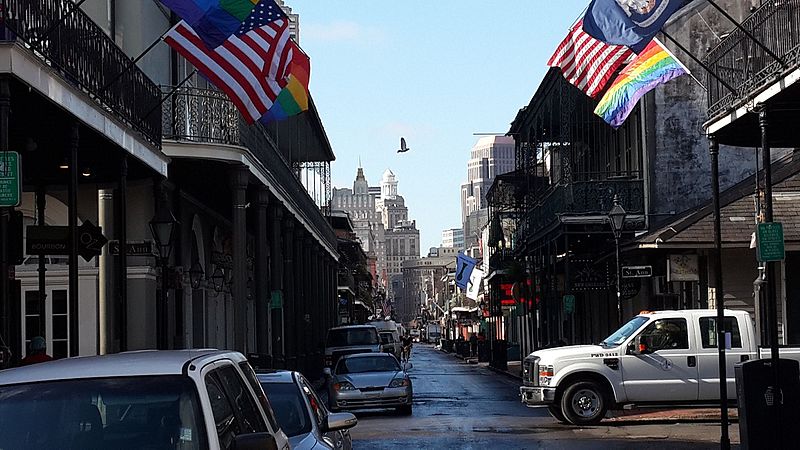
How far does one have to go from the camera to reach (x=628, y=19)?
17.8 meters

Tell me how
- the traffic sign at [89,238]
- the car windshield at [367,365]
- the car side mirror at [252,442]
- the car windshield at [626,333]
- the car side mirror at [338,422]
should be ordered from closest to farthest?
the car side mirror at [252,442] < the car side mirror at [338,422] < the traffic sign at [89,238] < the car windshield at [626,333] < the car windshield at [367,365]

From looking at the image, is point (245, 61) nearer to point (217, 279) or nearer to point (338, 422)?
point (338, 422)

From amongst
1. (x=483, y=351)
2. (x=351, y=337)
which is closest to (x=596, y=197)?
(x=351, y=337)

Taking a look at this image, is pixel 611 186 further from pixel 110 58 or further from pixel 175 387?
pixel 175 387

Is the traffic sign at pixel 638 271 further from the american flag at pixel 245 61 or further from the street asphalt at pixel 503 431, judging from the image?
the american flag at pixel 245 61

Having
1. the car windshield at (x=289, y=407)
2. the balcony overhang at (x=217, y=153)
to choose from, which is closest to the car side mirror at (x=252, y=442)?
the car windshield at (x=289, y=407)

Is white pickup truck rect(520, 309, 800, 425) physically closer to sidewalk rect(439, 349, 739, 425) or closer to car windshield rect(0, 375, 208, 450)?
sidewalk rect(439, 349, 739, 425)

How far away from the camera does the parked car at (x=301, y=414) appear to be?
38.3 ft

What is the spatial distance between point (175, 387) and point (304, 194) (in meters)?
39.5

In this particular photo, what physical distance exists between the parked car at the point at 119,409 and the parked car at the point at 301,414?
4.07 m

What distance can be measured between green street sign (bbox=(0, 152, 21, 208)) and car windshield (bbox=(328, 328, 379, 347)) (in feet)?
102

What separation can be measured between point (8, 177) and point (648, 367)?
13.4 m

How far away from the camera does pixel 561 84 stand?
3709cm

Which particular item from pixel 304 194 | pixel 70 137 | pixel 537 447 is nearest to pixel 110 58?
pixel 70 137
